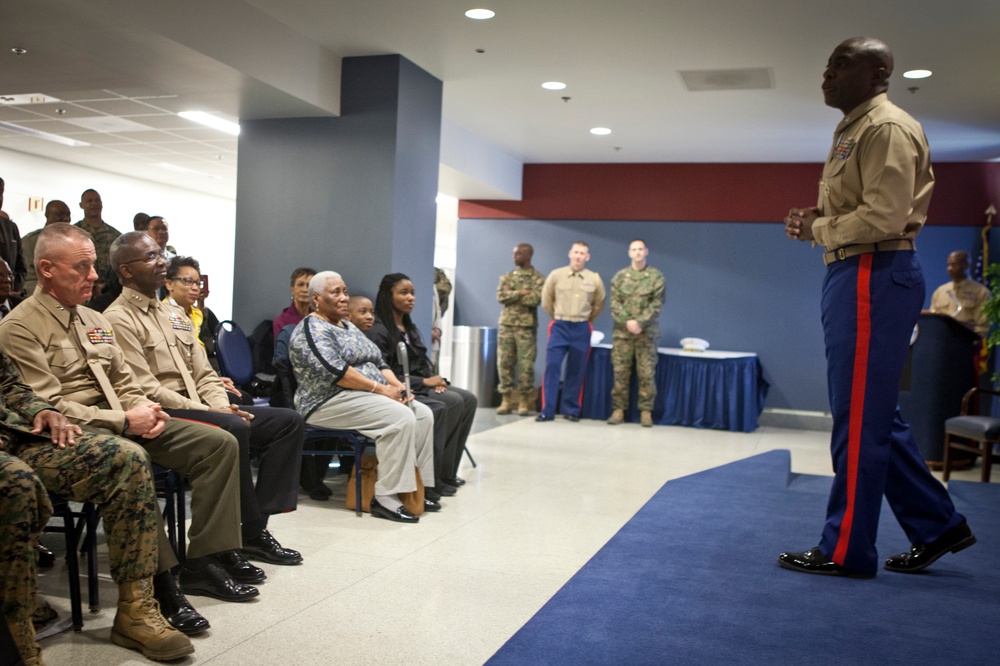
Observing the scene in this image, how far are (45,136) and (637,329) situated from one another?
24.0 feet

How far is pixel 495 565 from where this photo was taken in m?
3.59

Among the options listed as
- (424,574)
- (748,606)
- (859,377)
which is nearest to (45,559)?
(424,574)

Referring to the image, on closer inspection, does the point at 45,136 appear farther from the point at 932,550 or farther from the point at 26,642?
the point at 932,550

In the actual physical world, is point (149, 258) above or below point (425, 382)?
above

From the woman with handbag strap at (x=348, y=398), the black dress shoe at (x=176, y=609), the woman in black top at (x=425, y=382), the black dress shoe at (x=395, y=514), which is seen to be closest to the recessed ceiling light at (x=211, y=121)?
the woman in black top at (x=425, y=382)

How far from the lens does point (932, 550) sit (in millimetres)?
3123

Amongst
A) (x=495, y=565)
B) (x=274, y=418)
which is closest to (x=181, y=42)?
(x=274, y=418)

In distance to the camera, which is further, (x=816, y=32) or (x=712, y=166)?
(x=712, y=166)

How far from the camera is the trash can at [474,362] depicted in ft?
31.7

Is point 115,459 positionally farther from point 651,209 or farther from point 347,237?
point 651,209

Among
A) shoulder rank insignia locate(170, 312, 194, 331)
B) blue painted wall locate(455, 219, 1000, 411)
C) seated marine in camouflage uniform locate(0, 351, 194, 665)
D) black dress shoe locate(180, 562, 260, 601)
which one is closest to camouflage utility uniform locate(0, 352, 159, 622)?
seated marine in camouflage uniform locate(0, 351, 194, 665)

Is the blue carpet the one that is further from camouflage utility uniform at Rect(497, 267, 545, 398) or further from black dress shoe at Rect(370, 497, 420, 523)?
camouflage utility uniform at Rect(497, 267, 545, 398)

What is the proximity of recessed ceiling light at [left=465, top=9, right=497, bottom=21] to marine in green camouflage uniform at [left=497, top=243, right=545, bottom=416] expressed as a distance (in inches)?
154

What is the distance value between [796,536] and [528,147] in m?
6.50
